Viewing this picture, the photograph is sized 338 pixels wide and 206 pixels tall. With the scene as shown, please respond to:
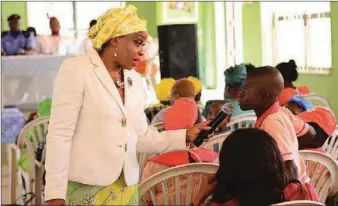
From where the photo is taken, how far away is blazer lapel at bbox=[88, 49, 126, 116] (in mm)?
2127

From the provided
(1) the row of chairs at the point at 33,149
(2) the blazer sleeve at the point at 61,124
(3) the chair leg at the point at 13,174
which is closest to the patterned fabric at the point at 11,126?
(1) the row of chairs at the point at 33,149

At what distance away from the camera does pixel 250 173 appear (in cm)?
180

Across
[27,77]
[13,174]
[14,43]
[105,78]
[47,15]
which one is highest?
[47,15]

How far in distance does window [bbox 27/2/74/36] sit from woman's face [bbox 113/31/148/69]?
35.4 ft

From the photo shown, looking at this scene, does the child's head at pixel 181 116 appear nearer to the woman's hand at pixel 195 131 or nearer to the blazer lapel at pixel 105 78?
the woman's hand at pixel 195 131

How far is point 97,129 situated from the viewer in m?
2.11

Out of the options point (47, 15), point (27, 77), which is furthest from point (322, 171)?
point (47, 15)

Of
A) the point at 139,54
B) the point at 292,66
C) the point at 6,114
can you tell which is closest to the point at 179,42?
the point at 6,114

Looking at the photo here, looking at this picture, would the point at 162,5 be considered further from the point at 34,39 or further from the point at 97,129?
the point at 97,129

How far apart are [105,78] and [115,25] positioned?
0.56 feet

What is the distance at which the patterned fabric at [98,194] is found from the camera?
2178 mm

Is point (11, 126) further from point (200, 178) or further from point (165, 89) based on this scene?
point (200, 178)

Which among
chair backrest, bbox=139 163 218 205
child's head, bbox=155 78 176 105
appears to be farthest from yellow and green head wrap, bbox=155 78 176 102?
chair backrest, bbox=139 163 218 205

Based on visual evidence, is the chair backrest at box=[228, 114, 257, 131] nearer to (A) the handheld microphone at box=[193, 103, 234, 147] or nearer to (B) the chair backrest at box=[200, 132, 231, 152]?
(B) the chair backrest at box=[200, 132, 231, 152]
